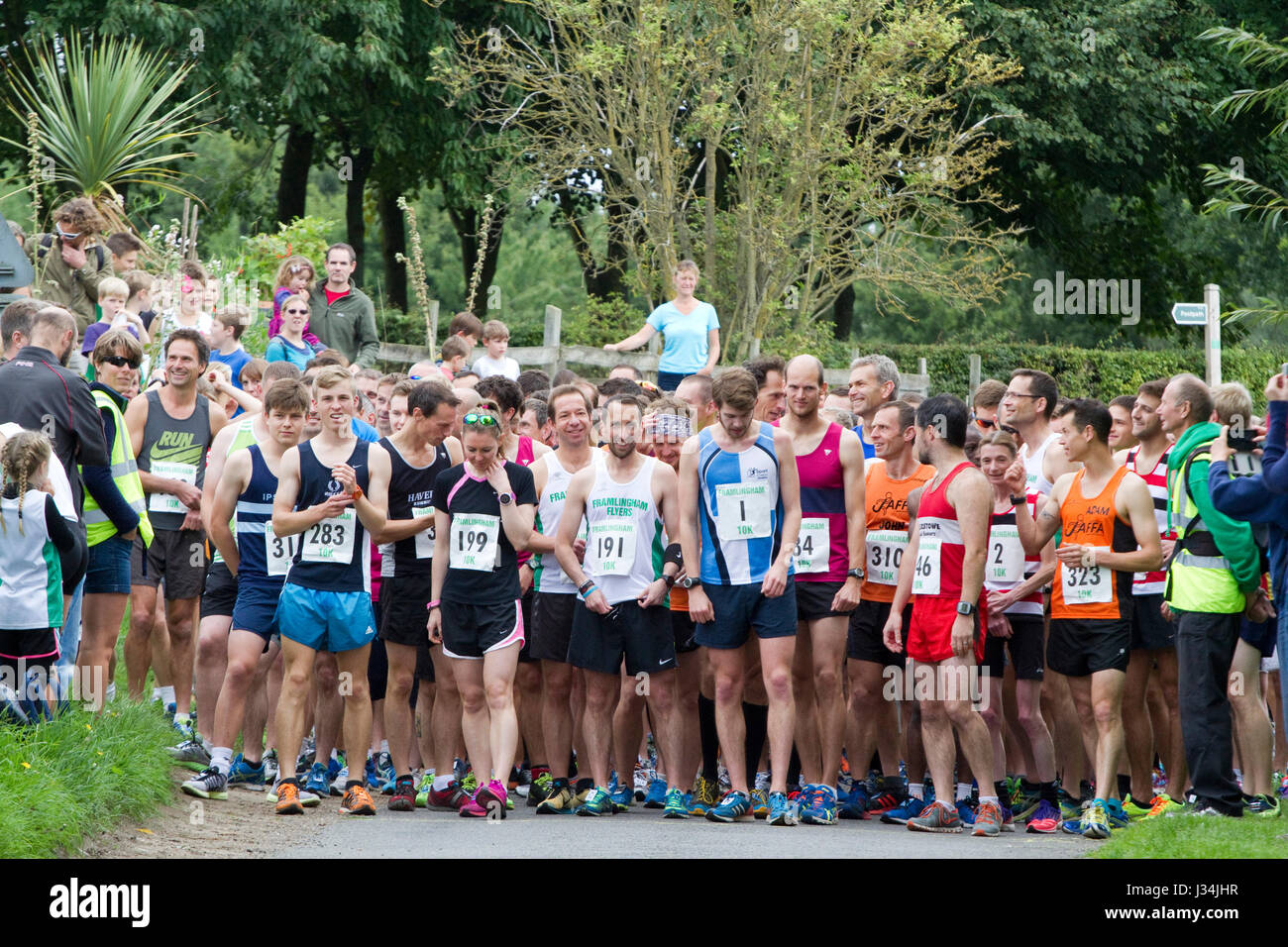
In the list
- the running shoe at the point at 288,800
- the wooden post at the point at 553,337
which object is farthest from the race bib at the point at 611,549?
the wooden post at the point at 553,337

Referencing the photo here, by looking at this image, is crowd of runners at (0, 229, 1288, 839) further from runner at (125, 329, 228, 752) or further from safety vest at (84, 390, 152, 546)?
runner at (125, 329, 228, 752)

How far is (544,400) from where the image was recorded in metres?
10.3

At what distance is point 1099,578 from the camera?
824 centimetres

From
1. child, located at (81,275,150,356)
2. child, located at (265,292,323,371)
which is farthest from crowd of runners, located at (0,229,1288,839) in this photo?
child, located at (265,292,323,371)

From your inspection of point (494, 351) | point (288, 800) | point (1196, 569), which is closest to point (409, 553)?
point (288, 800)

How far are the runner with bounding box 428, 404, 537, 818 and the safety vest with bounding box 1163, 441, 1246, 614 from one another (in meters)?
3.35

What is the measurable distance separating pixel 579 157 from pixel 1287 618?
15641 millimetres

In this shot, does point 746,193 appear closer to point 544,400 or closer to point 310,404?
point 544,400

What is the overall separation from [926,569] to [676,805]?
6.01 feet

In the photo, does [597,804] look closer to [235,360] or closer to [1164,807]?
[1164,807]

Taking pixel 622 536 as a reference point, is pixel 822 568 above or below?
below

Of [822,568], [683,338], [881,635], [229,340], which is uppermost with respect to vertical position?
[683,338]

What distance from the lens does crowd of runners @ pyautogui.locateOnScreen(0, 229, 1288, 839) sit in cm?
805

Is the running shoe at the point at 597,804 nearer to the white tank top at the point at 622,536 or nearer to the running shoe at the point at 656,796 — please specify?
the running shoe at the point at 656,796
